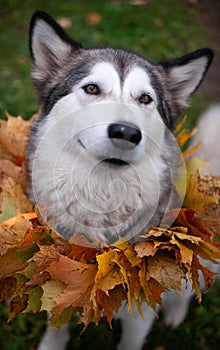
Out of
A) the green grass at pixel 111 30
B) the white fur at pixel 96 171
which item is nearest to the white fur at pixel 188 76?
the white fur at pixel 96 171

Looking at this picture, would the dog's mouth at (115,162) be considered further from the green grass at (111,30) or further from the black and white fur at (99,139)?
the green grass at (111,30)

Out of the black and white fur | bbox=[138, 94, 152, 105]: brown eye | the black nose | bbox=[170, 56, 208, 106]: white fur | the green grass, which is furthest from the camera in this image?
the green grass

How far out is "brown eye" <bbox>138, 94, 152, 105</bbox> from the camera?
210 centimetres

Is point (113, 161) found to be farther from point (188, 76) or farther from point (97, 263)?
point (188, 76)

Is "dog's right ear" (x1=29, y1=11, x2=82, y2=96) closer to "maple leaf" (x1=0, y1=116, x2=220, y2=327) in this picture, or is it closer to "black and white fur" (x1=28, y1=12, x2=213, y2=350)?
"black and white fur" (x1=28, y1=12, x2=213, y2=350)

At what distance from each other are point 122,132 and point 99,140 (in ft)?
0.40

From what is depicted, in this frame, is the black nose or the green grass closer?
the black nose

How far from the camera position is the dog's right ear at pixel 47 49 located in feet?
7.43

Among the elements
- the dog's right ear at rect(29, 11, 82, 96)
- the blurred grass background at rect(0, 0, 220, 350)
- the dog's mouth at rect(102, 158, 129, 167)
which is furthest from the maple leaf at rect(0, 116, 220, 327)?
the blurred grass background at rect(0, 0, 220, 350)

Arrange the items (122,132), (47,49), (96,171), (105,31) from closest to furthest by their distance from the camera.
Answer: (122,132)
(96,171)
(47,49)
(105,31)

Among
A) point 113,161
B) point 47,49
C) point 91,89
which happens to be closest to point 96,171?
point 113,161

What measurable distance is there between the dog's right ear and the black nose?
0.73 m

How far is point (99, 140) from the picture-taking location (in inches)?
74.3

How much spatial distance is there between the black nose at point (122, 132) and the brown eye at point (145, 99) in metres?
0.30
